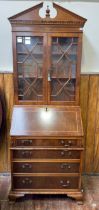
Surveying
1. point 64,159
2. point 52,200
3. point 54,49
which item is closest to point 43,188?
point 52,200

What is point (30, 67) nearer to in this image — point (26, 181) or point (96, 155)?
point (26, 181)

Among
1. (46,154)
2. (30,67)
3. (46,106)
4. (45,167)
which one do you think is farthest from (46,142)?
(30,67)

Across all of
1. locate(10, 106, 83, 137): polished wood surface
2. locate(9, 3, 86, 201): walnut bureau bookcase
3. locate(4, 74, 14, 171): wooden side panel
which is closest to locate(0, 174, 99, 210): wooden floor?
locate(9, 3, 86, 201): walnut bureau bookcase

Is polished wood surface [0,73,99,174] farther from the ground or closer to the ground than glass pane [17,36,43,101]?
closer to the ground

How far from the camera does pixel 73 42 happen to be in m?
2.41

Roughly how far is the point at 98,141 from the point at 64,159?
74 cm

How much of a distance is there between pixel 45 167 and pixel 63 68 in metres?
1.03

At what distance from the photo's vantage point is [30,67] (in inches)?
98.2

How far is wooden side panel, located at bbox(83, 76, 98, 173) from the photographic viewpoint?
283cm

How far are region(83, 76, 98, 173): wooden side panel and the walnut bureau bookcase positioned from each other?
1.26 ft

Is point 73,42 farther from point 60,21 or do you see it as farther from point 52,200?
point 52,200

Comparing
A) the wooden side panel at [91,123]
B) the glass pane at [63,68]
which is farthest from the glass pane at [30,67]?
the wooden side panel at [91,123]

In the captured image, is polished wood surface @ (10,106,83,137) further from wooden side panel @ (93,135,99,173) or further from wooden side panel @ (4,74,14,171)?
wooden side panel @ (93,135,99,173)

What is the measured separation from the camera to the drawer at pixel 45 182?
8.18 feet
